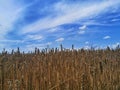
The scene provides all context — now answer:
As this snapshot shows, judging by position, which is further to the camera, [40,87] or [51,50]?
[51,50]

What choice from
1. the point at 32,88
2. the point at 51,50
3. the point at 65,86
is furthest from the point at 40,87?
the point at 51,50

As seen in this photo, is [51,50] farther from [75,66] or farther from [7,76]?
[7,76]

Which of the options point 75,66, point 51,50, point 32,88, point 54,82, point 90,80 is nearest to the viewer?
point 32,88

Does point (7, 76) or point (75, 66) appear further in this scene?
point (75, 66)

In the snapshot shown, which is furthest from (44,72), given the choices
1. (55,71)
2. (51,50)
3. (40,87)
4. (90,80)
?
(51,50)

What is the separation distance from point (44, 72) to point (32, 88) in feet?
1.80

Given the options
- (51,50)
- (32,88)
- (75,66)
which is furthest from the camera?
(51,50)

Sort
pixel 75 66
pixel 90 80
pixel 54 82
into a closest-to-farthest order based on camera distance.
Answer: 1. pixel 54 82
2. pixel 90 80
3. pixel 75 66

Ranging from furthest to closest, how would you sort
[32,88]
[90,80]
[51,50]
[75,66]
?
[51,50] < [75,66] < [90,80] < [32,88]

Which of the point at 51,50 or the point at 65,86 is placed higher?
the point at 51,50

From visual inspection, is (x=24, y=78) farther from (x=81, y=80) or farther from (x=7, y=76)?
(x=81, y=80)

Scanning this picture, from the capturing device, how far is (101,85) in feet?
18.3

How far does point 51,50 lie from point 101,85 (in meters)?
2.97

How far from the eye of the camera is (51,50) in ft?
27.3
